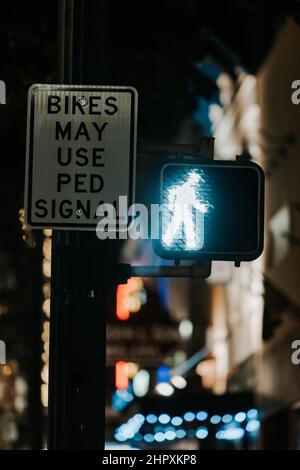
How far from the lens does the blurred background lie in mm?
11133

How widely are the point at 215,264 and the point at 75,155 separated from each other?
79.2 feet

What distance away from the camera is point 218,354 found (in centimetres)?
3234

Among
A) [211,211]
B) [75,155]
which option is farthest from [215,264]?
[75,155]

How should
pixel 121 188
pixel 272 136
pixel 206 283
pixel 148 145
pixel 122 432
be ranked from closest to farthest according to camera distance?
pixel 121 188, pixel 148 145, pixel 122 432, pixel 272 136, pixel 206 283

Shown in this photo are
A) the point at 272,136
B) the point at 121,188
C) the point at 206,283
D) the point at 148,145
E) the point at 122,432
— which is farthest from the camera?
the point at 206,283

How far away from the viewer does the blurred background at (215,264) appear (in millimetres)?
11133

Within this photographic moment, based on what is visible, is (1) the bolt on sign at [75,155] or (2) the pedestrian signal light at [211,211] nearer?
(1) the bolt on sign at [75,155]

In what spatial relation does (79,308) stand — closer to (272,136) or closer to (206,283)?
(272,136)

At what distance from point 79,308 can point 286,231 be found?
16506 mm

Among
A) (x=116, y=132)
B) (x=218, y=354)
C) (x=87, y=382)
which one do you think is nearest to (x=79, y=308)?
(x=87, y=382)

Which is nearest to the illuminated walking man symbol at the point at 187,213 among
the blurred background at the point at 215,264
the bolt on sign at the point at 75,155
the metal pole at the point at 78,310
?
the bolt on sign at the point at 75,155

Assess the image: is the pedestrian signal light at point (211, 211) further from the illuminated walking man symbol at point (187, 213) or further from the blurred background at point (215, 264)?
the blurred background at point (215, 264)

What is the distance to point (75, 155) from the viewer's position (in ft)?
17.6

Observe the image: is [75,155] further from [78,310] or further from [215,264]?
[215,264]
